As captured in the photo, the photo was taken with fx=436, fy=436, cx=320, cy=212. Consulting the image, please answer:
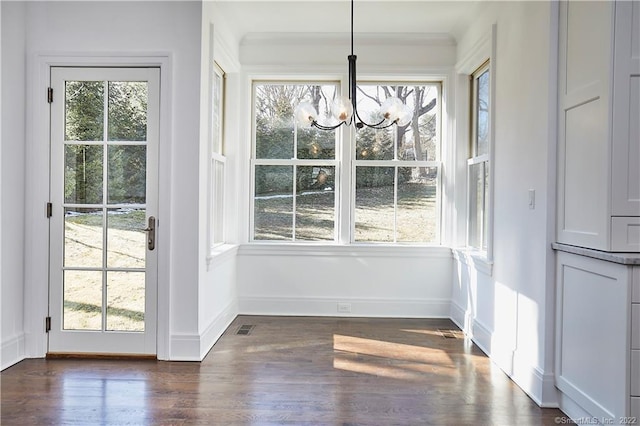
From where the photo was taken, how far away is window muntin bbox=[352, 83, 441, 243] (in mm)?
4637

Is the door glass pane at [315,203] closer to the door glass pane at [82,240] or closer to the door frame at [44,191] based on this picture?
the door frame at [44,191]

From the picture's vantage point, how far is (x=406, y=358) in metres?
3.33

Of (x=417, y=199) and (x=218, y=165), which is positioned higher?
(x=218, y=165)

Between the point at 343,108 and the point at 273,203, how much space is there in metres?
1.86

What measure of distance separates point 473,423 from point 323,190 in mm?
2812

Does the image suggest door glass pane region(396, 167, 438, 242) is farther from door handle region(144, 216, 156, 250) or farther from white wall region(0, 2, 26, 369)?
white wall region(0, 2, 26, 369)

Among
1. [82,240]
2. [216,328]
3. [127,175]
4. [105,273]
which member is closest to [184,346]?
[216,328]

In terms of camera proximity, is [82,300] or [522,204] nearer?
[522,204]

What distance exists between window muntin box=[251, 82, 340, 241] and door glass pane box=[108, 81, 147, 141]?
153 cm

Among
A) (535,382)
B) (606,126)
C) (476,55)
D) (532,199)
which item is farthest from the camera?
(476,55)

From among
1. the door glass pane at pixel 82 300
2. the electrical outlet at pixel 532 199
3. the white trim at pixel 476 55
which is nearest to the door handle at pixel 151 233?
the door glass pane at pixel 82 300

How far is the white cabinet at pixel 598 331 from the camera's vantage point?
1922 mm

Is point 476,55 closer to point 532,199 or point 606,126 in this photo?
point 532,199

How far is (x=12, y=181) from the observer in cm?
319
